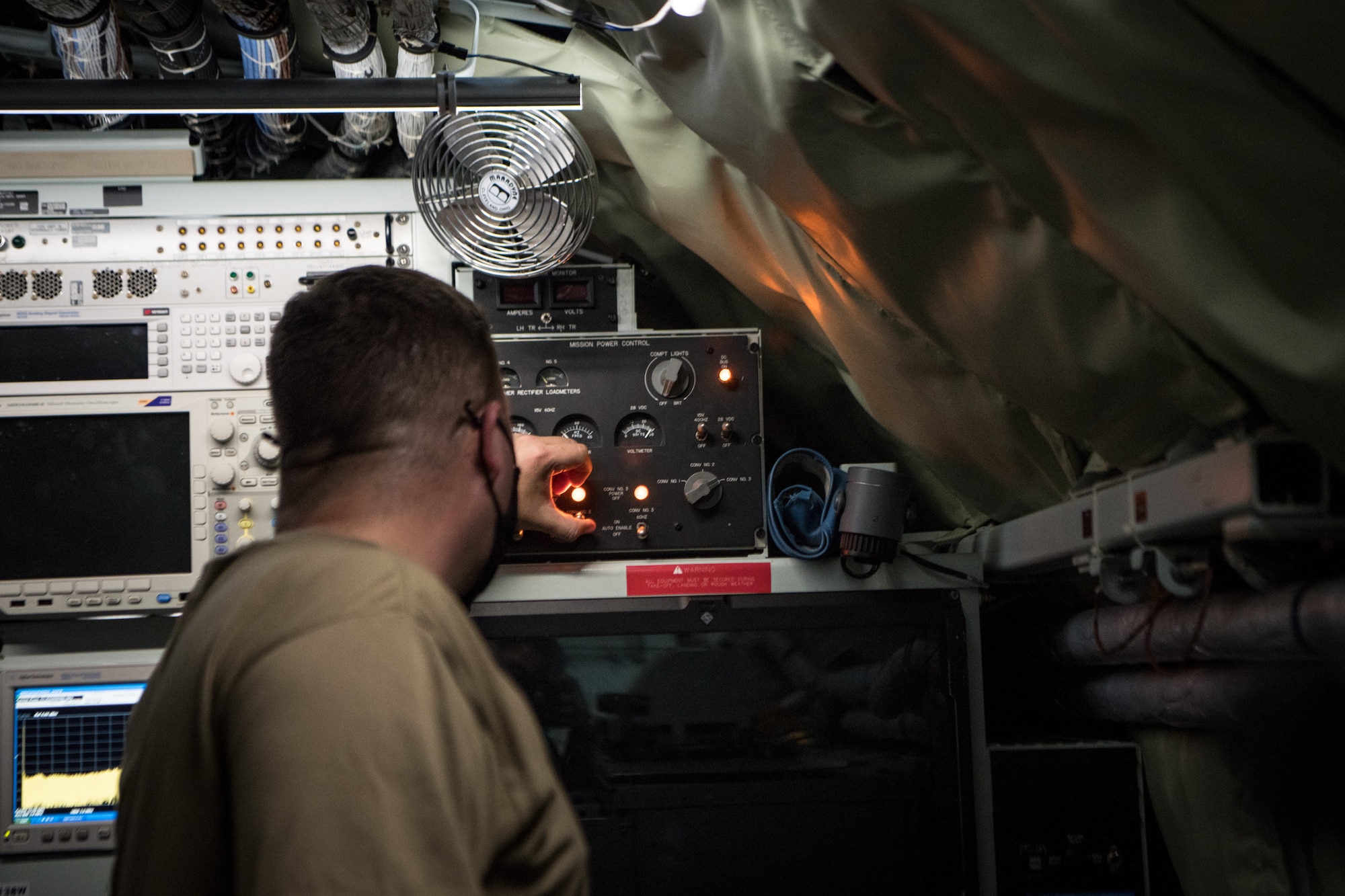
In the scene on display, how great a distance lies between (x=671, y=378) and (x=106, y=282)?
1.26m

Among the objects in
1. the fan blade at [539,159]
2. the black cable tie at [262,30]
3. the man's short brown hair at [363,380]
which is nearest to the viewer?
the man's short brown hair at [363,380]

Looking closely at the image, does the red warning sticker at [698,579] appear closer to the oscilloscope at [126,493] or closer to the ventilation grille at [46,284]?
the oscilloscope at [126,493]

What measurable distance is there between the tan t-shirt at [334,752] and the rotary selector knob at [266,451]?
1.27 m

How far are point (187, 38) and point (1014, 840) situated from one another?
7.12 feet

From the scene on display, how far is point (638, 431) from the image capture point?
2.16 meters

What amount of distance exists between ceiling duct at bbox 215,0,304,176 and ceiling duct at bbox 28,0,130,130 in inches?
8.7

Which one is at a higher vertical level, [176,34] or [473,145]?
[176,34]

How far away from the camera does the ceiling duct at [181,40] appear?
73.4 inches

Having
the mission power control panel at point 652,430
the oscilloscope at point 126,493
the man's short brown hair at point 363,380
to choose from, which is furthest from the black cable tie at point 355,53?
the man's short brown hair at point 363,380

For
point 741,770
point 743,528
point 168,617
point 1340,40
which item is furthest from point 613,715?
point 1340,40

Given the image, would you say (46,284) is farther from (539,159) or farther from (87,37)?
(539,159)

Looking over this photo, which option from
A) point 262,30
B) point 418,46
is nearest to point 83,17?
point 262,30

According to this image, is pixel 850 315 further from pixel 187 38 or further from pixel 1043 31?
pixel 187 38

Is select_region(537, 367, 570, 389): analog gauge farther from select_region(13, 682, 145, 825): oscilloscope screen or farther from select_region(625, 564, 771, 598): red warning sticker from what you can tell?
select_region(13, 682, 145, 825): oscilloscope screen
